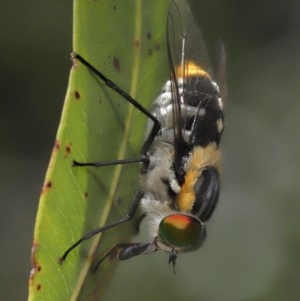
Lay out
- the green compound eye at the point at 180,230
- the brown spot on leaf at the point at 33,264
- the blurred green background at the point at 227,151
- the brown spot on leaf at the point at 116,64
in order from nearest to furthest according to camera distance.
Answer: the brown spot on leaf at the point at 33,264, the brown spot on leaf at the point at 116,64, the green compound eye at the point at 180,230, the blurred green background at the point at 227,151

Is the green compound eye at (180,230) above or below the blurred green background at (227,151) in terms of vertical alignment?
above

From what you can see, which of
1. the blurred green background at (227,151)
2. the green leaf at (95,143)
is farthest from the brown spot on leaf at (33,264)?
the blurred green background at (227,151)

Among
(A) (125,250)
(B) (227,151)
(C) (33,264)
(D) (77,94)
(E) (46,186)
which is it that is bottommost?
(B) (227,151)

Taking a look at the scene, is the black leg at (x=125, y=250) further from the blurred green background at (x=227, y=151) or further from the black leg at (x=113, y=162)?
the blurred green background at (x=227, y=151)

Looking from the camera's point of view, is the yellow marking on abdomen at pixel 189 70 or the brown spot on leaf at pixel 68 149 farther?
the yellow marking on abdomen at pixel 189 70

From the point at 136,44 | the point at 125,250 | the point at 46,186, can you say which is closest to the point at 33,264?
the point at 46,186

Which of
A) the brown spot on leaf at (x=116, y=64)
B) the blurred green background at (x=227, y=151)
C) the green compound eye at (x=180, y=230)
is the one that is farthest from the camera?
the blurred green background at (x=227, y=151)

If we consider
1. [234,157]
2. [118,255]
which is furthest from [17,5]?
[118,255]

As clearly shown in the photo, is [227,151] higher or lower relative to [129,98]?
lower

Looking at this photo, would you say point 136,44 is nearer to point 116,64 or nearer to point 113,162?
point 116,64
